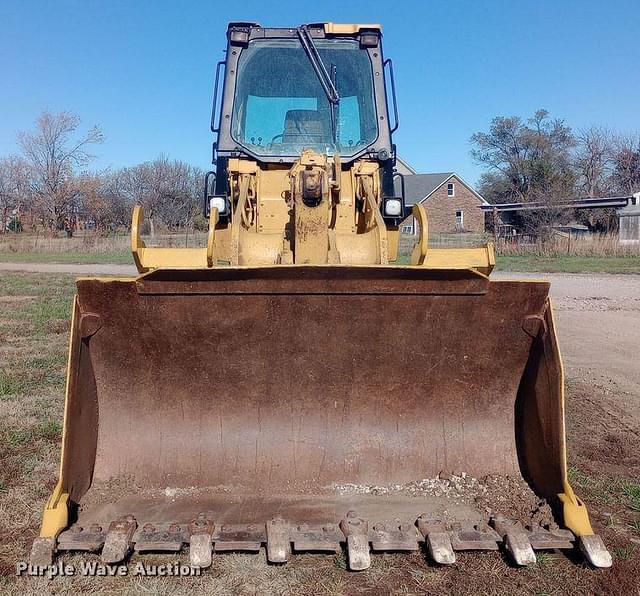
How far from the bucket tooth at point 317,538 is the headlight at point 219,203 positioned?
277cm

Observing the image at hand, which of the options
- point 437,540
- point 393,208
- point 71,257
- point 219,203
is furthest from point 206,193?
point 71,257

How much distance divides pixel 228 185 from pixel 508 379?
265 centimetres

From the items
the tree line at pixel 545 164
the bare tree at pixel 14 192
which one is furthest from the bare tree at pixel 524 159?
the bare tree at pixel 14 192

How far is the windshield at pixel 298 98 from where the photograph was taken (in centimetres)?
554

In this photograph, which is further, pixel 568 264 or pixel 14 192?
pixel 14 192

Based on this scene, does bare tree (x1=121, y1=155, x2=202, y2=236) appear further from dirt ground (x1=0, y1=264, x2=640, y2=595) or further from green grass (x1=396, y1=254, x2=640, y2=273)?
dirt ground (x1=0, y1=264, x2=640, y2=595)

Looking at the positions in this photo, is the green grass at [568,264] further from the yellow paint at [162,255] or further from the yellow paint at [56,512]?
the yellow paint at [56,512]

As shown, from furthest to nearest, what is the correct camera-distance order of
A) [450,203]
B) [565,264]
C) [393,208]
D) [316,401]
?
[450,203] < [565,264] < [393,208] < [316,401]

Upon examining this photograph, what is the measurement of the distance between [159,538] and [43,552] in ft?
1.66

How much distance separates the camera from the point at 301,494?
145 inches

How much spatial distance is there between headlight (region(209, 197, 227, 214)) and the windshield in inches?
22.8

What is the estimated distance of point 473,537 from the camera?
308cm

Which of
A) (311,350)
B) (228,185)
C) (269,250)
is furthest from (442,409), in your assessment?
(228,185)

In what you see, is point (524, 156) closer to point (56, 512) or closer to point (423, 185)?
point (423, 185)
